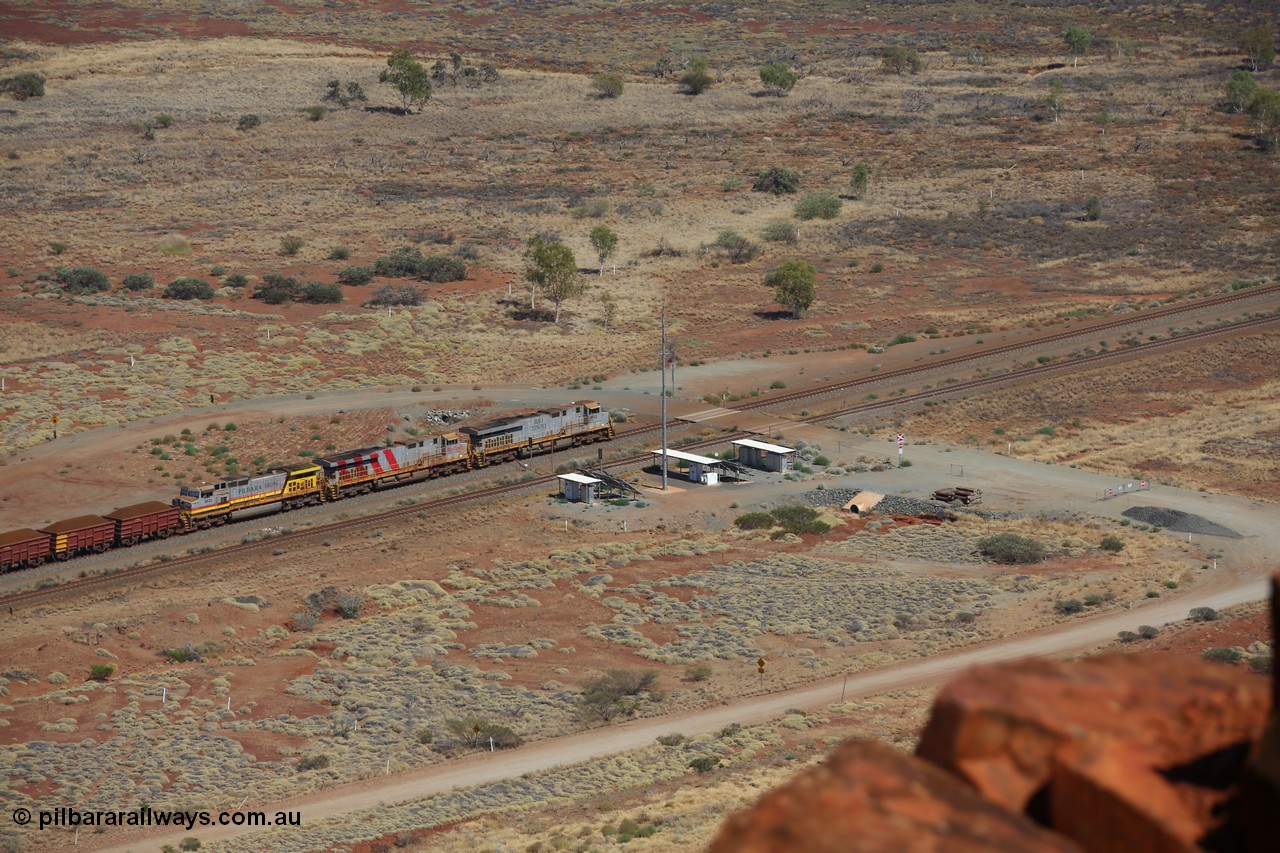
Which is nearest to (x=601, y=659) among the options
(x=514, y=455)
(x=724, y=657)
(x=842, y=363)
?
(x=724, y=657)

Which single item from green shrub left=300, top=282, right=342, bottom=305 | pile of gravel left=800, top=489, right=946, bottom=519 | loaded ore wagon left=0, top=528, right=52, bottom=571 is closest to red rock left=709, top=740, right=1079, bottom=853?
loaded ore wagon left=0, top=528, right=52, bottom=571

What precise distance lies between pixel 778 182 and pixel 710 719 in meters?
92.4

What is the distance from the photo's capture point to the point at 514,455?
73.9 m

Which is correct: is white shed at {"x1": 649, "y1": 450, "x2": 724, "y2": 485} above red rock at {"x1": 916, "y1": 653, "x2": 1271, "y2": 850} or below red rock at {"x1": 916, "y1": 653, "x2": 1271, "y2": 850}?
below

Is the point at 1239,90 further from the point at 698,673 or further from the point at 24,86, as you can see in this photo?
the point at 698,673

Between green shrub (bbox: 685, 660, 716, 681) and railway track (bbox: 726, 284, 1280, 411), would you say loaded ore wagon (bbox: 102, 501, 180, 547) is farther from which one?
railway track (bbox: 726, 284, 1280, 411)

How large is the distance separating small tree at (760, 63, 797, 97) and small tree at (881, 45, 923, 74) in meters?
15.2

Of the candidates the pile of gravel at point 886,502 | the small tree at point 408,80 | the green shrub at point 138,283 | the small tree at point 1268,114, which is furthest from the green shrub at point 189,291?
the small tree at point 1268,114

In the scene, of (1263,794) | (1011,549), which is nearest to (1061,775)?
(1263,794)

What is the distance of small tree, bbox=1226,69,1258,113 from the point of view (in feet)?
493

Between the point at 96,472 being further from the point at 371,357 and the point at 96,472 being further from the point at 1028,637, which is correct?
the point at 1028,637

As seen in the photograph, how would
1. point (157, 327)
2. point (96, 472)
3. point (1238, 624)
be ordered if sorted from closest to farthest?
point (1238, 624) → point (96, 472) → point (157, 327)

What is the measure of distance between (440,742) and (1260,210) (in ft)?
323

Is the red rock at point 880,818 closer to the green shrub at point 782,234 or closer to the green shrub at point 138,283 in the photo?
the green shrub at point 138,283
